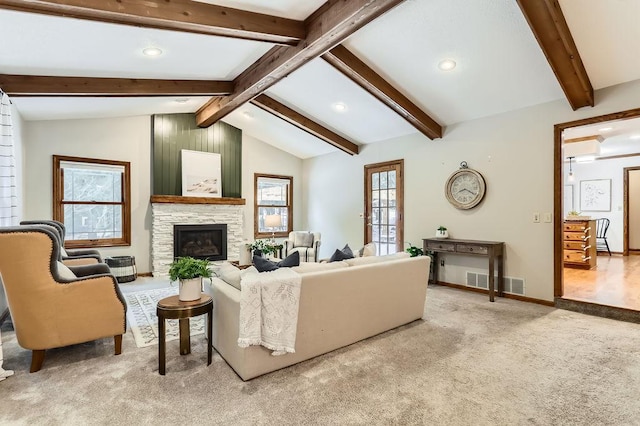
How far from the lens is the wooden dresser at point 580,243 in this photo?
19.8ft

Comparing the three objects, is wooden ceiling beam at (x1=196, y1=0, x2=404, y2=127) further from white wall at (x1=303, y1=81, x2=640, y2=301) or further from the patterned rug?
the patterned rug

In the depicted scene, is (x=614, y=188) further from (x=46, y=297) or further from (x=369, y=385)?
(x=46, y=297)

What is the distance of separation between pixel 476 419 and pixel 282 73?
3.84m

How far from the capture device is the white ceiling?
2943mm

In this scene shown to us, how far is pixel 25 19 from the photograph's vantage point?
8.63ft

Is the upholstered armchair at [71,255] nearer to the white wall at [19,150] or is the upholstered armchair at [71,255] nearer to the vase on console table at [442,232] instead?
the white wall at [19,150]

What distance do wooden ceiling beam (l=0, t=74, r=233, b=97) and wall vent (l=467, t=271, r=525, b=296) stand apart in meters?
4.57

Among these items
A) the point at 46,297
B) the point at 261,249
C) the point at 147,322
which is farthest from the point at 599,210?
the point at 46,297

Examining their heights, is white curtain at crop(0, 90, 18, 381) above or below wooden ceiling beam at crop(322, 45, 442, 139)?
below

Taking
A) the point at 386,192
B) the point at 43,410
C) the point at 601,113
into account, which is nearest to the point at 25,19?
the point at 43,410

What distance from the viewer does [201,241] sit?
6.60 meters

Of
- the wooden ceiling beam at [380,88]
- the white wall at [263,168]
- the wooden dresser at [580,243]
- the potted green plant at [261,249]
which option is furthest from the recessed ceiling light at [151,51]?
the wooden dresser at [580,243]

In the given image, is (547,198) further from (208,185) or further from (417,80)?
(208,185)

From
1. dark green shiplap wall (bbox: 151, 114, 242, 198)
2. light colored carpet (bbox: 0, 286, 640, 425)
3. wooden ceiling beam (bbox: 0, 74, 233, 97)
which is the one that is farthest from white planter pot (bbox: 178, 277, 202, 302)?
dark green shiplap wall (bbox: 151, 114, 242, 198)
